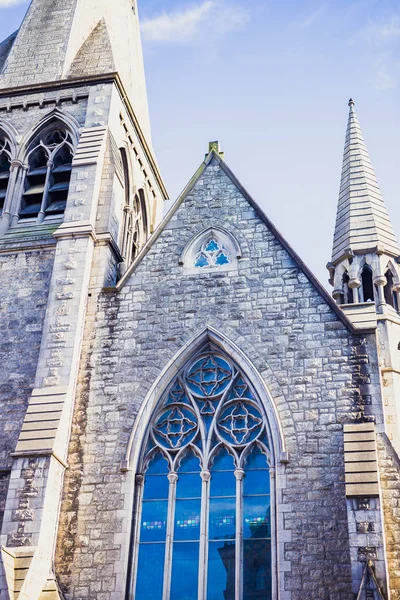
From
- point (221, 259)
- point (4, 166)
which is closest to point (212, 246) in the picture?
point (221, 259)

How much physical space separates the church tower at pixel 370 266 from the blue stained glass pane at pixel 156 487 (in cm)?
421

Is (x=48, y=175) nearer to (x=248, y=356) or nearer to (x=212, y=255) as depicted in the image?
(x=212, y=255)

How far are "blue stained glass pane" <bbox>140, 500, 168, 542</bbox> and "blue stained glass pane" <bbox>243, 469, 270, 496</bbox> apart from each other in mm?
1373

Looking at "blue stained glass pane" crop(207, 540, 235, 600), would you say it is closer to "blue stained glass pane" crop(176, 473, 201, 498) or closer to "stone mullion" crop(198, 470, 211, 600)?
"stone mullion" crop(198, 470, 211, 600)

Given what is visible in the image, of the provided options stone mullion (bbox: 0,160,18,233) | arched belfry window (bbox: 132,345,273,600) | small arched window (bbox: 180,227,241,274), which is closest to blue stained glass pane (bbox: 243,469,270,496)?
arched belfry window (bbox: 132,345,273,600)

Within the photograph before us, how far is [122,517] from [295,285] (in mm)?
5190

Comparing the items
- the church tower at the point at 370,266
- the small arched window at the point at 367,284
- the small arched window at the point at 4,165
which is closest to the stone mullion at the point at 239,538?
the church tower at the point at 370,266

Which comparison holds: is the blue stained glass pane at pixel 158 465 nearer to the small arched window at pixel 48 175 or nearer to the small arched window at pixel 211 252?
the small arched window at pixel 211 252

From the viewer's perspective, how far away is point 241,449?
48.6 feet

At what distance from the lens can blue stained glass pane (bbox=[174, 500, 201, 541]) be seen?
14.2m

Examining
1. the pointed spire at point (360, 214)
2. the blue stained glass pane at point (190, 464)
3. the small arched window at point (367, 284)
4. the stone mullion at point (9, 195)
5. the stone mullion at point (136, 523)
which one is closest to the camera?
the stone mullion at point (136, 523)

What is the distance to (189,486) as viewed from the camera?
579 inches

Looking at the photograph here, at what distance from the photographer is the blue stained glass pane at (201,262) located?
17.1m

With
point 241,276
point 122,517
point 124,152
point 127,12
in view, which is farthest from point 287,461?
point 127,12
